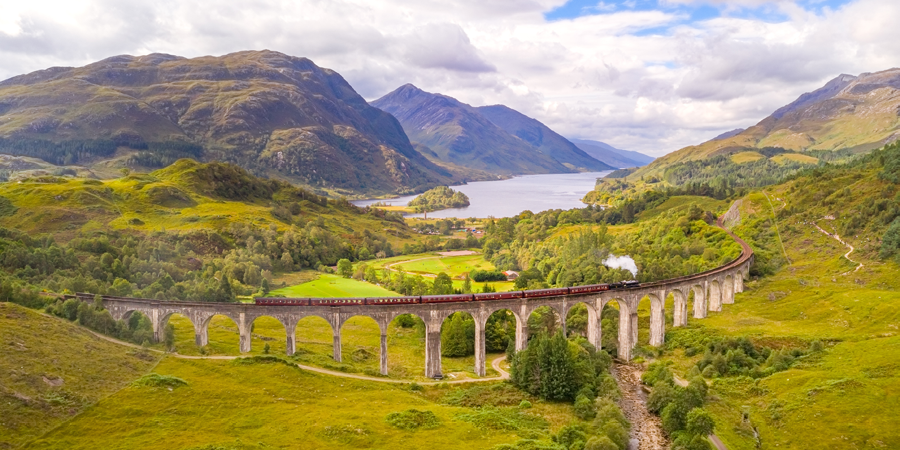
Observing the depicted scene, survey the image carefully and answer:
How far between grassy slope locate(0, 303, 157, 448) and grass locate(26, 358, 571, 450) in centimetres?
155

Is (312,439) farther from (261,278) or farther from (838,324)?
(261,278)

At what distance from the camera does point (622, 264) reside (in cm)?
9481

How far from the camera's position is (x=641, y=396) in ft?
203

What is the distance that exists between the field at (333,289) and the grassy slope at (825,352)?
60.9 m

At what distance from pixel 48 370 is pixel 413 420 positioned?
32.6 metres

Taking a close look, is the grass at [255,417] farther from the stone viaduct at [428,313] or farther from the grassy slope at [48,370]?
the stone viaduct at [428,313]

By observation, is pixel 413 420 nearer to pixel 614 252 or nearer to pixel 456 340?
pixel 456 340

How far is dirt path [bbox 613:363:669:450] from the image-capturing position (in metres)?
49.7

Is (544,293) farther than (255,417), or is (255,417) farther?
(544,293)

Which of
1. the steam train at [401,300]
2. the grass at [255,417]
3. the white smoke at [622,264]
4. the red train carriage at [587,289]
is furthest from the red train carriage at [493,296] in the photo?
the white smoke at [622,264]

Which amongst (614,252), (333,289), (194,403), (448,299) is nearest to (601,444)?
(448,299)

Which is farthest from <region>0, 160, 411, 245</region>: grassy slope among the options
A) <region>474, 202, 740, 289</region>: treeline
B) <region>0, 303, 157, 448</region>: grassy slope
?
<region>0, 303, 157, 448</region>: grassy slope

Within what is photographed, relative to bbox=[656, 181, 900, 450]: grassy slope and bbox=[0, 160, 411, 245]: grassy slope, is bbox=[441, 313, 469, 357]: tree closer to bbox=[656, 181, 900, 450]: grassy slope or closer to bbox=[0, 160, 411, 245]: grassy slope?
bbox=[656, 181, 900, 450]: grassy slope

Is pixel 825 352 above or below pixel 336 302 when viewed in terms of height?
below
